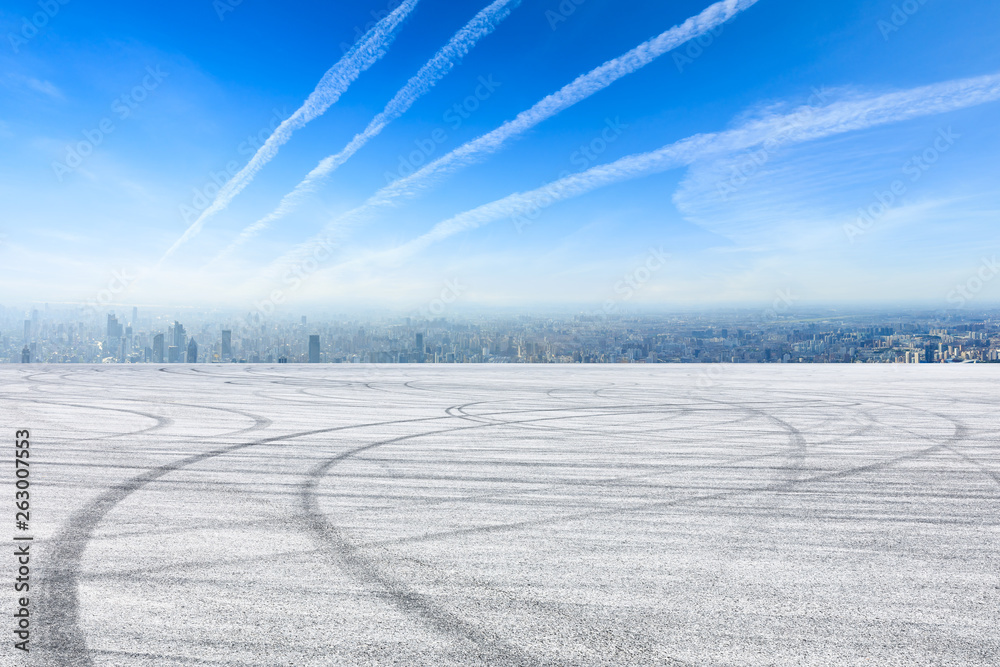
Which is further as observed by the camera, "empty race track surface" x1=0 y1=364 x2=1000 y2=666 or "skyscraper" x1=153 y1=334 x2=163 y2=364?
"skyscraper" x1=153 y1=334 x2=163 y2=364

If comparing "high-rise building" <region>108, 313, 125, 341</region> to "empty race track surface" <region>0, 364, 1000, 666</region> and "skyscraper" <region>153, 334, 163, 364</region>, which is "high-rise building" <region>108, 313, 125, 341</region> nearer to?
"skyscraper" <region>153, 334, 163, 364</region>

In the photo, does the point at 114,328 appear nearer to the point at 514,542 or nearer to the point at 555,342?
the point at 555,342

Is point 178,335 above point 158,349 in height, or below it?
above

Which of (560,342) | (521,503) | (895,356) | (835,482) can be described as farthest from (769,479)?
(895,356)

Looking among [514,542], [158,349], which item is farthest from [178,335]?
[514,542]

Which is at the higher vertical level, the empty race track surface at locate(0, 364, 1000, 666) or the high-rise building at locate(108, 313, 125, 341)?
the high-rise building at locate(108, 313, 125, 341)

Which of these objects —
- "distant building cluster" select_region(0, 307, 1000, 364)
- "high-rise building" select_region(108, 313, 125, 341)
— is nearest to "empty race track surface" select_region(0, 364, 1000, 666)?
"distant building cluster" select_region(0, 307, 1000, 364)
